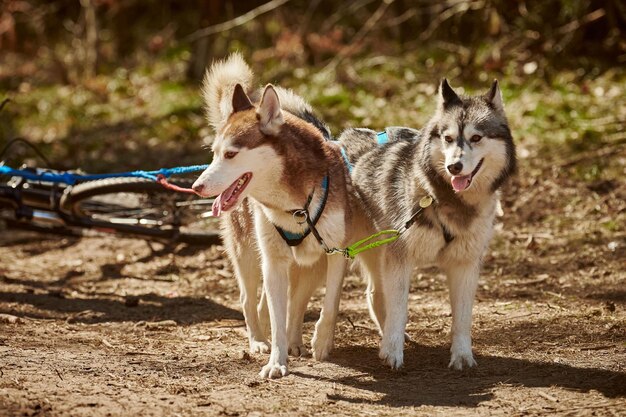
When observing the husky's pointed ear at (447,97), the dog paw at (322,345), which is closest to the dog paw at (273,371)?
the dog paw at (322,345)

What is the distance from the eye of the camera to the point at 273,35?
49.2 feet

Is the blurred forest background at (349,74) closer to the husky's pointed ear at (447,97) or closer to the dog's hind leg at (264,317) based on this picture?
the dog's hind leg at (264,317)

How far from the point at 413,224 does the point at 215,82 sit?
1.59m

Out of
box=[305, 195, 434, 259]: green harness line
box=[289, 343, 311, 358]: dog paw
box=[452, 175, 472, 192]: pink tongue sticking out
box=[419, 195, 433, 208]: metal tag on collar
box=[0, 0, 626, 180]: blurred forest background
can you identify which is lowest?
box=[289, 343, 311, 358]: dog paw

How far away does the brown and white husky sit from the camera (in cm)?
464

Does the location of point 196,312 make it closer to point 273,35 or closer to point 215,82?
point 215,82

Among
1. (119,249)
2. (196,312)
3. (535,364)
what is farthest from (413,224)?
(119,249)

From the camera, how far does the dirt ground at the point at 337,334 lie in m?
4.23

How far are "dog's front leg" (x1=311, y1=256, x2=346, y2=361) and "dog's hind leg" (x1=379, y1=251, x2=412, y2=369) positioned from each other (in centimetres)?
28

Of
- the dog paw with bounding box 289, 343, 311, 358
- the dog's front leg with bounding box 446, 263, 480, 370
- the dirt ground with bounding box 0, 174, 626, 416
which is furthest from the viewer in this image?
the dog paw with bounding box 289, 343, 311, 358

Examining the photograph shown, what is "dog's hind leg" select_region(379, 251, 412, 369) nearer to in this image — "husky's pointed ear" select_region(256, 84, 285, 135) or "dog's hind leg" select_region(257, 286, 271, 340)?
"dog's hind leg" select_region(257, 286, 271, 340)

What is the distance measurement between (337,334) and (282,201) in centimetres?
129

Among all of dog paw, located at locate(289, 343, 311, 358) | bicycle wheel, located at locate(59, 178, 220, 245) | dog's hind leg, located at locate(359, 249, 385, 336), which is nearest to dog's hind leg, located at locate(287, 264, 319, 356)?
dog paw, located at locate(289, 343, 311, 358)

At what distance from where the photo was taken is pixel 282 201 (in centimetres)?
479
